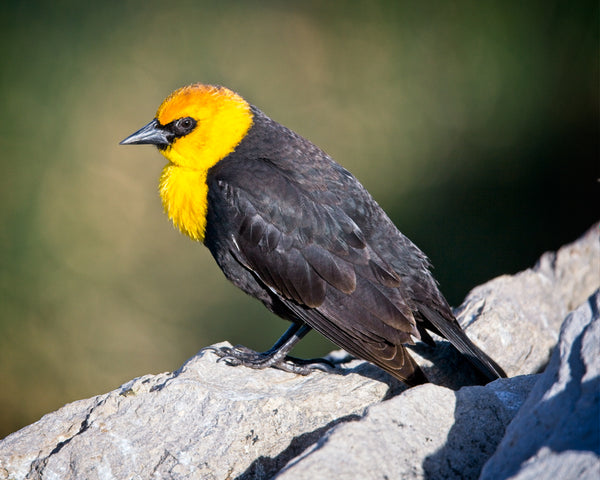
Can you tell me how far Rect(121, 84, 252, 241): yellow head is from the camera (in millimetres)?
3912

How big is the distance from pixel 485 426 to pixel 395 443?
41 centimetres

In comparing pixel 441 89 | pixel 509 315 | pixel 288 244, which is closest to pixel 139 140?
pixel 288 244

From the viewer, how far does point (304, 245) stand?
363cm

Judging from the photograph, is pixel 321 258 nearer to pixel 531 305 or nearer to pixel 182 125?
pixel 182 125

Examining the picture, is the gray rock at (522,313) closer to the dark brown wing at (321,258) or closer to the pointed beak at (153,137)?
the dark brown wing at (321,258)

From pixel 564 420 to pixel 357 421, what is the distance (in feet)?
2.26

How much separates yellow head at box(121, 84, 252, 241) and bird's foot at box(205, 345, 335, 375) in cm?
64

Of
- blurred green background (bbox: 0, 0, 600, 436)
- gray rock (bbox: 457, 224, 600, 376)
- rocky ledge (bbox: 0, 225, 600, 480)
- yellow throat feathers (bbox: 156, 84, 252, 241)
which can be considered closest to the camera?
rocky ledge (bbox: 0, 225, 600, 480)

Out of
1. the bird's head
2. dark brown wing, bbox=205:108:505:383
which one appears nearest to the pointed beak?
the bird's head

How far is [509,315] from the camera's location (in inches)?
162

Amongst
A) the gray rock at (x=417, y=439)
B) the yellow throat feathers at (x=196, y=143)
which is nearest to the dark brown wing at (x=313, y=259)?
the yellow throat feathers at (x=196, y=143)

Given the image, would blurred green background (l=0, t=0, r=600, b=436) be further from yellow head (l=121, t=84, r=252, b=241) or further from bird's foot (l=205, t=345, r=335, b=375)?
yellow head (l=121, t=84, r=252, b=241)

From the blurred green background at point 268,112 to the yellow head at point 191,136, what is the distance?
2501 mm

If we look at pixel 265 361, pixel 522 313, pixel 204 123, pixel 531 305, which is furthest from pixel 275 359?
pixel 531 305
